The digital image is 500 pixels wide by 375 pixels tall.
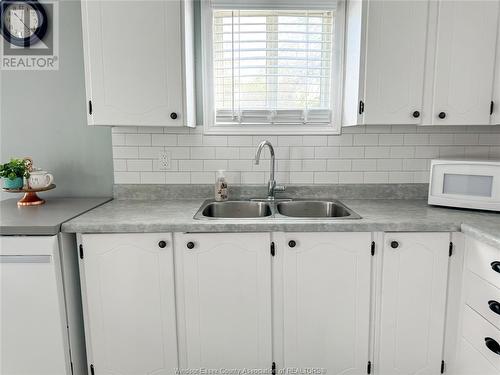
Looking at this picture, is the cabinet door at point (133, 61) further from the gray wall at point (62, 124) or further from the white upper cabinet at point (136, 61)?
the gray wall at point (62, 124)

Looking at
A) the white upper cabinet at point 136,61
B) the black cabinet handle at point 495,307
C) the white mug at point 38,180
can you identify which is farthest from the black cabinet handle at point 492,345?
the white mug at point 38,180

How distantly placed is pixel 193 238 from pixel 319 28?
1534mm

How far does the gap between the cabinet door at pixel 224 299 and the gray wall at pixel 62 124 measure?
3.22 ft

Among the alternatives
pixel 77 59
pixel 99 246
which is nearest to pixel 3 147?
pixel 77 59

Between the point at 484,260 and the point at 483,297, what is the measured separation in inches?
6.4

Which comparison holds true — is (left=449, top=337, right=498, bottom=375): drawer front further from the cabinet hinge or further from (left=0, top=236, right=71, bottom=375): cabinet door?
(left=0, top=236, right=71, bottom=375): cabinet door

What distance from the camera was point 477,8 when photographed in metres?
1.62

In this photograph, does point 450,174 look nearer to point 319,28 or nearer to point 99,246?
point 319,28

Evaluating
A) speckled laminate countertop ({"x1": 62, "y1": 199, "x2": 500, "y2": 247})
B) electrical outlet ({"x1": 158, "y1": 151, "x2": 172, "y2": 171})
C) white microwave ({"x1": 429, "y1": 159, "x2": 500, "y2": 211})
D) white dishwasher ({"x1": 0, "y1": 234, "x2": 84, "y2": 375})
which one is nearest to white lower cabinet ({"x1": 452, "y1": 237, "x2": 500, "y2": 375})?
speckled laminate countertop ({"x1": 62, "y1": 199, "x2": 500, "y2": 247})

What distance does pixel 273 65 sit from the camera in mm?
2020

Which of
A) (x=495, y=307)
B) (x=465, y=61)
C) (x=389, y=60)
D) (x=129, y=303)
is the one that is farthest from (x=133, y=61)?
(x=495, y=307)

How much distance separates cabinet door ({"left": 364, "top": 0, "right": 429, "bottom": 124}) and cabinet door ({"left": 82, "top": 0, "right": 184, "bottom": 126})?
1026 mm

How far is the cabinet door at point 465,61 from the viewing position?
162 cm

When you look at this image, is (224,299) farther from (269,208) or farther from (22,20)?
(22,20)
